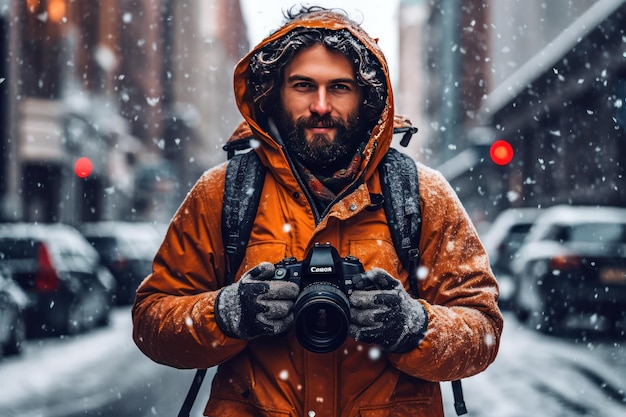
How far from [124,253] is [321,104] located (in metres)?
12.8

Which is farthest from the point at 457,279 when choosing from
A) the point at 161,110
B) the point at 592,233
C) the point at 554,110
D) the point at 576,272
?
the point at 161,110

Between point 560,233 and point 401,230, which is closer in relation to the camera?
point 401,230

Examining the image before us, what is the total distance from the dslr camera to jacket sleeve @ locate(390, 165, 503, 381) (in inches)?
11.6

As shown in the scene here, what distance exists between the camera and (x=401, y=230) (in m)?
2.62

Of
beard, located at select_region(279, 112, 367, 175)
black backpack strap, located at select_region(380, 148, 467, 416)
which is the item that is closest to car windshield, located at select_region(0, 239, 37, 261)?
beard, located at select_region(279, 112, 367, 175)

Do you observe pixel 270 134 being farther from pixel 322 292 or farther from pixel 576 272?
pixel 576 272

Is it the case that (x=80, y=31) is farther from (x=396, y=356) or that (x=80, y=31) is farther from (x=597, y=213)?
(x=396, y=356)

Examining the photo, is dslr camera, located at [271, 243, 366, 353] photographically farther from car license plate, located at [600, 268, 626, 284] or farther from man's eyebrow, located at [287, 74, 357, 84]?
car license plate, located at [600, 268, 626, 284]

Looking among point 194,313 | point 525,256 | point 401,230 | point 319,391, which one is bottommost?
point 525,256

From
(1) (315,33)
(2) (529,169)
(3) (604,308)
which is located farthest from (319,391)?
(2) (529,169)

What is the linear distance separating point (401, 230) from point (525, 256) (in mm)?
9371

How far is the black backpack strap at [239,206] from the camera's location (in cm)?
Result: 265

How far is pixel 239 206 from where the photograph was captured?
8.79 feet

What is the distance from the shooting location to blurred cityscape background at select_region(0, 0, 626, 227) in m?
22.0
